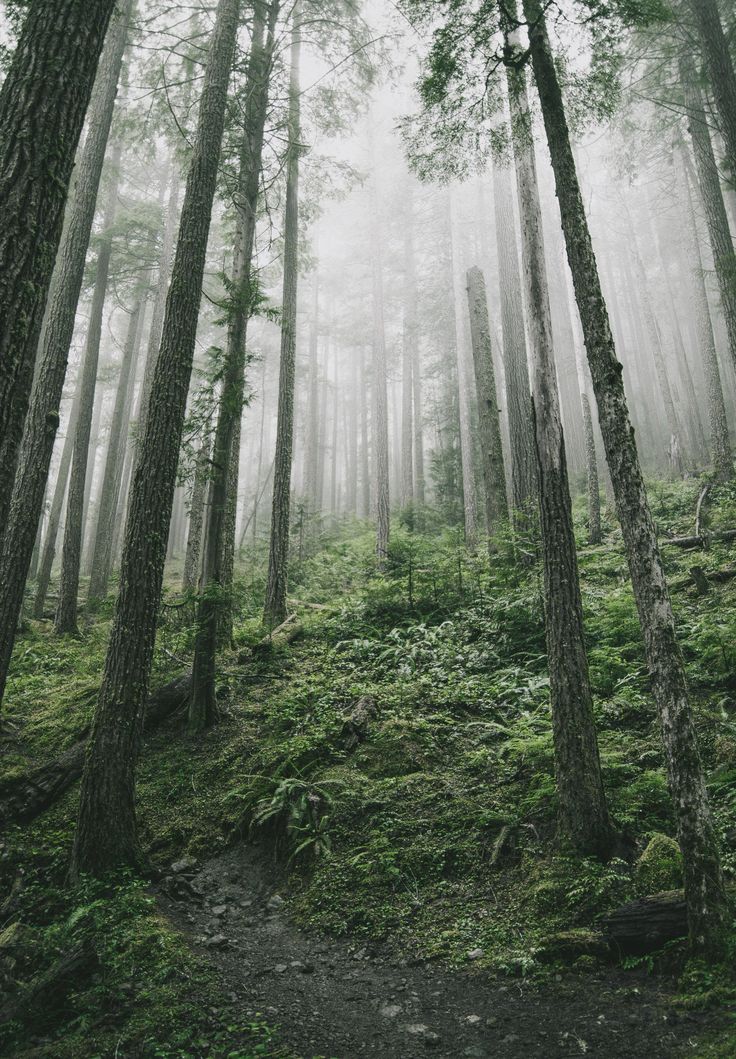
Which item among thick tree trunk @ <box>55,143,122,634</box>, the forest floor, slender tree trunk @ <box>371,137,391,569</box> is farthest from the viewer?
slender tree trunk @ <box>371,137,391,569</box>

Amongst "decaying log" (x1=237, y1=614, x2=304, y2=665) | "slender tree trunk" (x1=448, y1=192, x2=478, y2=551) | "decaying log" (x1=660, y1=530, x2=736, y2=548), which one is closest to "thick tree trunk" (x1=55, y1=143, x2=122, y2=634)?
"decaying log" (x1=237, y1=614, x2=304, y2=665)

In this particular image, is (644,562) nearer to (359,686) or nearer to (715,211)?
(359,686)

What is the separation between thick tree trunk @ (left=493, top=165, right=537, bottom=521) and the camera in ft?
34.8

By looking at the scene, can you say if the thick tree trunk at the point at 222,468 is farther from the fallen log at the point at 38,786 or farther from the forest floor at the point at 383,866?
the fallen log at the point at 38,786

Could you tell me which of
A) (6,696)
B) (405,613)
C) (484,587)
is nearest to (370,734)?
(405,613)

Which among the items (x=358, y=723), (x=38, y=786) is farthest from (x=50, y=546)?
(x=358, y=723)

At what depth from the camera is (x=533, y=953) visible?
3.61m

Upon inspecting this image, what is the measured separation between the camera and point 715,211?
11203 mm

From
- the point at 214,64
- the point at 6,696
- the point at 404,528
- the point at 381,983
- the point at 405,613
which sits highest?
the point at 214,64

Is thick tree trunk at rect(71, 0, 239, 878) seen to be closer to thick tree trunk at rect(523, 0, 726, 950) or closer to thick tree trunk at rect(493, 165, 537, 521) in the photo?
thick tree trunk at rect(523, 0, 726, 950)

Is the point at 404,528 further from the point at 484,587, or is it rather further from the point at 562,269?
the point at 562,269

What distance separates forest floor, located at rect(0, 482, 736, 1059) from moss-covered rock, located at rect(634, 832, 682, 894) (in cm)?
1

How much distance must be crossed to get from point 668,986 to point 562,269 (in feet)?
118

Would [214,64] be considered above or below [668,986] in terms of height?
above
